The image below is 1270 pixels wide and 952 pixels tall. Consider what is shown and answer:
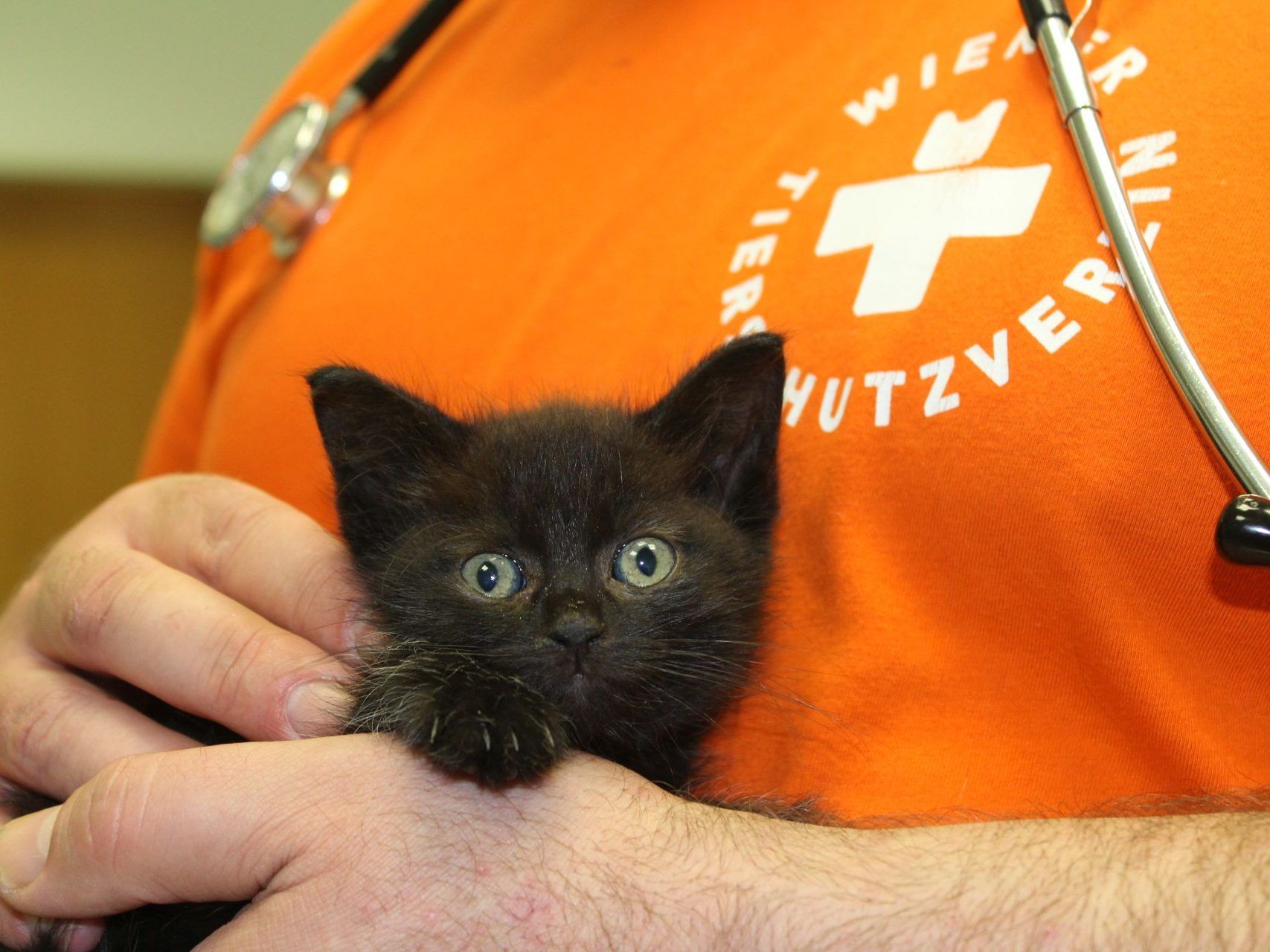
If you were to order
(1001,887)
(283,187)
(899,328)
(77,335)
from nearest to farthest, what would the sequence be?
(1001,887) → (899,328) → (283,187) → (77,335)

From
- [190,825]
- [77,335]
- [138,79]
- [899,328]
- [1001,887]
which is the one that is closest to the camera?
[1001,887]

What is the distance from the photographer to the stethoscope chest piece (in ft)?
6.36

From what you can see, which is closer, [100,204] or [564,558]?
[564,558]

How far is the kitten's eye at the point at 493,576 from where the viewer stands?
134 centimetres

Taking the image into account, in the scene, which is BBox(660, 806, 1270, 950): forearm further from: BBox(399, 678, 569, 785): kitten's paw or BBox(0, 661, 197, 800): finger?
BBox(0, 661, 197, 800): finger

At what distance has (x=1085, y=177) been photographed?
4.11 feet

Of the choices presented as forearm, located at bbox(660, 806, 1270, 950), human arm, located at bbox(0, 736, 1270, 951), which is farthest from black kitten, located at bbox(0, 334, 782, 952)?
forearm, located at bbox(660, 806, 1270, 950)

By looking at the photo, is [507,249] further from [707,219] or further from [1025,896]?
[1025,896]

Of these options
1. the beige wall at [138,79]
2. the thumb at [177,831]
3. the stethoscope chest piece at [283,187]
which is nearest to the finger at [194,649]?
the thumb at [177,831]

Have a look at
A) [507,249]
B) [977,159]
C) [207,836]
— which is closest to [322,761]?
[207,836]

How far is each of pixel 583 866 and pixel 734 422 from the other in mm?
652

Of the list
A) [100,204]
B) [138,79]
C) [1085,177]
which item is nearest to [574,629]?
[1085,177]

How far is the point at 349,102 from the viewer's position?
202 centimetres

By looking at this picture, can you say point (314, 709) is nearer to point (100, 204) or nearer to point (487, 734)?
point (487, 734)
